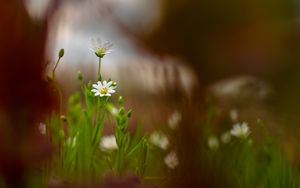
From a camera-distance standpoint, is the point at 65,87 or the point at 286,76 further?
the point at 286,76

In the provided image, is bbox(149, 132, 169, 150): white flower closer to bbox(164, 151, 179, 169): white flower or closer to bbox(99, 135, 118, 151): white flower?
bbox(164, 151, 179, 169): white flower

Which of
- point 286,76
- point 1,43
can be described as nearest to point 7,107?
point 1,43

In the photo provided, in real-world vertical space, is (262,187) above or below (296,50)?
below

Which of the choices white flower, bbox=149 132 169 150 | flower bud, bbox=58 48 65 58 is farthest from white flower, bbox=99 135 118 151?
white flower, bbox=149 132 169 150

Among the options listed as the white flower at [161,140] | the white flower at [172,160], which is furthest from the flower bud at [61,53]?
the white flower at [172,160]

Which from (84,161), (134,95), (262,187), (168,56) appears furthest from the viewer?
Result: (262,187)

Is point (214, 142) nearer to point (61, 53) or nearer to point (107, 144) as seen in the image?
point (61, 53)

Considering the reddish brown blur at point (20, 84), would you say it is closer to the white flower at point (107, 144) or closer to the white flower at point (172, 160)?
the white flower at point (172, 160)

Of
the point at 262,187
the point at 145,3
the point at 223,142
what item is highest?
the point at 145,3

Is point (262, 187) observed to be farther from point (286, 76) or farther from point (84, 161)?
point (286, 76)
